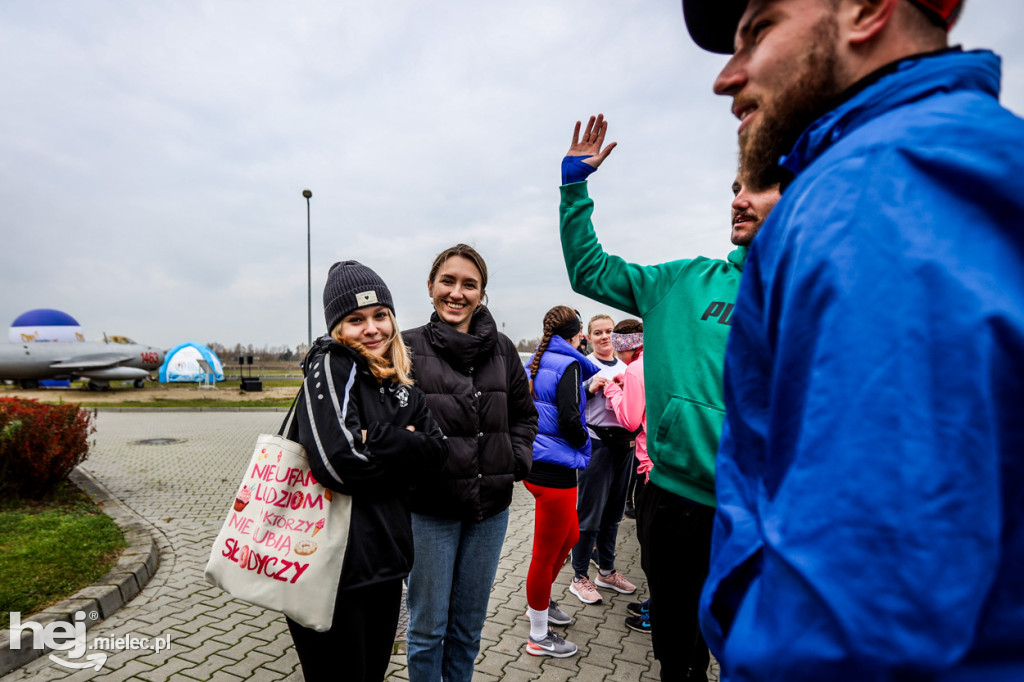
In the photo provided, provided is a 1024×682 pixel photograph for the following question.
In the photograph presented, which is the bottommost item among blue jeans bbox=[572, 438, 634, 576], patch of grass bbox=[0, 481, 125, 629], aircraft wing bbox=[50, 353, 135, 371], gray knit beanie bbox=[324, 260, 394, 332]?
patch of grass bbox=[0, 481, 125, 629]

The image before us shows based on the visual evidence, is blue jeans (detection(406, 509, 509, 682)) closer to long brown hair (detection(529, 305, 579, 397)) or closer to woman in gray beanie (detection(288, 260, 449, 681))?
woman in gray beanie (detection(288, 260, 449, 681))

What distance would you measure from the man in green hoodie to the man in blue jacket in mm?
1417

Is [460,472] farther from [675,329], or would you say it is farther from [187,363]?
[187,363]

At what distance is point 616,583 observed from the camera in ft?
15.6

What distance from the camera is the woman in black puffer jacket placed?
2584mm

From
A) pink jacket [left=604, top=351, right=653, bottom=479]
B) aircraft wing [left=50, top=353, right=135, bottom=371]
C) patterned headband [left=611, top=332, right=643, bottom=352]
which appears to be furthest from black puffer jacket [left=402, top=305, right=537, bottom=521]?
aircraft wing [left=50, top=353, right=135, bottom=371]

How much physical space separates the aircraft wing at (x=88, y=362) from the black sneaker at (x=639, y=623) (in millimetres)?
35328

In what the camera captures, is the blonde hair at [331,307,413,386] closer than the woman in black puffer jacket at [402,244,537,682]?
Yes

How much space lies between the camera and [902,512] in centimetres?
53

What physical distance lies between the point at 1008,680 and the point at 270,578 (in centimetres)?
204

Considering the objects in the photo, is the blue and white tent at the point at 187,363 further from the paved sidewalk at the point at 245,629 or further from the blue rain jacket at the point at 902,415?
the blue rain jacket at the point at 902,415

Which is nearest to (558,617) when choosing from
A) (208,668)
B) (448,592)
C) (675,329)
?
(448,592)

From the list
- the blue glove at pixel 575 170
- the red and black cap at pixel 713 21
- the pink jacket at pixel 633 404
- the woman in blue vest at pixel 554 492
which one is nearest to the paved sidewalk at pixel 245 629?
the woman in blue vest at pixel 554 492

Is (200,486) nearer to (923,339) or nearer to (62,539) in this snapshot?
(62,539)
